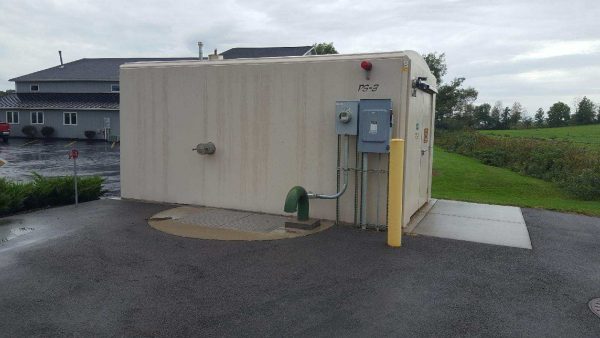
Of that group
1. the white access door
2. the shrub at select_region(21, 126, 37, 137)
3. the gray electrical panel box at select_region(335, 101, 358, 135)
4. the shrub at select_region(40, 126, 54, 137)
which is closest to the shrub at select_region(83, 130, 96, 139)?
the shrub at select_region(40, 126, 54, 137)

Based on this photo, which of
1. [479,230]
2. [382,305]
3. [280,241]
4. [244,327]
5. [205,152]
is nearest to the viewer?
[244,327]

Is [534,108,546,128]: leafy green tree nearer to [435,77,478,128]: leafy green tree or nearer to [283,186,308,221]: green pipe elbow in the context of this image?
[435,77,478,128]: leafy green tree

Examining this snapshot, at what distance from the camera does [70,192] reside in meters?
9.36

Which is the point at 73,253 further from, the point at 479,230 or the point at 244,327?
the point at 479,230

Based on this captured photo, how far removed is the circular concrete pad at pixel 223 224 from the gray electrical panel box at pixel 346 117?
5.25 ft

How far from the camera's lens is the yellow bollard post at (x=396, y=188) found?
6270 mm

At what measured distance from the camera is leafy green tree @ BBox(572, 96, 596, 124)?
208 ft

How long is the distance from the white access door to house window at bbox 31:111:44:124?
3551 centimetres

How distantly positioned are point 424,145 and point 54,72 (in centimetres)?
3878

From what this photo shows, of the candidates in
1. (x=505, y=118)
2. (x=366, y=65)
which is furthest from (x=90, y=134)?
(x=505, y=118)

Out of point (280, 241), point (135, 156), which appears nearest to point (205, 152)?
point (135, 156)

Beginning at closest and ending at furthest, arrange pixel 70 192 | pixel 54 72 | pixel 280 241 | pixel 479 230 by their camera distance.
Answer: pixel 280 241 → pixel 479 230 → pixel 70 192 → pixel 54 72

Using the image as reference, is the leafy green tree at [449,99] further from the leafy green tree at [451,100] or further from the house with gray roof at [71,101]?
the house with gray roof at [71,101]

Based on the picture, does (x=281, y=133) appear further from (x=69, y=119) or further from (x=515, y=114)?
(x=515, y=114)
